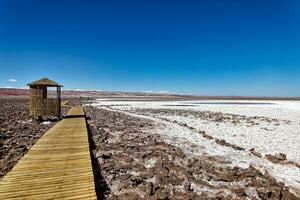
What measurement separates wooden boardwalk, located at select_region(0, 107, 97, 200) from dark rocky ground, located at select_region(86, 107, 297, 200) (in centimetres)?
63

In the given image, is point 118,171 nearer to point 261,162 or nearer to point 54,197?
point 54,197

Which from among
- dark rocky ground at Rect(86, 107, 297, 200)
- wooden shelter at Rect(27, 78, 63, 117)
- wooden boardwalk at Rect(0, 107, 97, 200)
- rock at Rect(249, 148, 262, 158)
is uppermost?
wooden shelter at Rect(27, 78, 63, 117)

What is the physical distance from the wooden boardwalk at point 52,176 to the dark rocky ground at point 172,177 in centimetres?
63

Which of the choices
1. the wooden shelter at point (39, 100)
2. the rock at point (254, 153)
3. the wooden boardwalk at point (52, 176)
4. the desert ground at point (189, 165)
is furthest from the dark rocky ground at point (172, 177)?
the wooden shelter at point (39, 100)

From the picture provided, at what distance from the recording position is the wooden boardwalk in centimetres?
441

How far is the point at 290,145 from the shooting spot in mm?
10391

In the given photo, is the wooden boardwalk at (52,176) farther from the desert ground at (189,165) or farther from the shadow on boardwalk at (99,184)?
the desert ground at (189,165)

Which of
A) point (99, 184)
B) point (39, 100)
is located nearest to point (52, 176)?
point (99, 184)

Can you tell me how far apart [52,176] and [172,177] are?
3.14m

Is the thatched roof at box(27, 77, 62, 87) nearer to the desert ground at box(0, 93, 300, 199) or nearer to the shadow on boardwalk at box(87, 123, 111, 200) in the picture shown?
the desert ground at box(0, 93, 300, 199)

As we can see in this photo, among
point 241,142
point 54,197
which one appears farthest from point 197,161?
point 54,197

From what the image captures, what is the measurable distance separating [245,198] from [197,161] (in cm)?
266

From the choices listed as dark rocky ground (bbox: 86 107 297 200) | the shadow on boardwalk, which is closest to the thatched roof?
dark rocky ground (bbox: 86 107 297 200)

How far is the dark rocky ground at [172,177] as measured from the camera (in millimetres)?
5469
